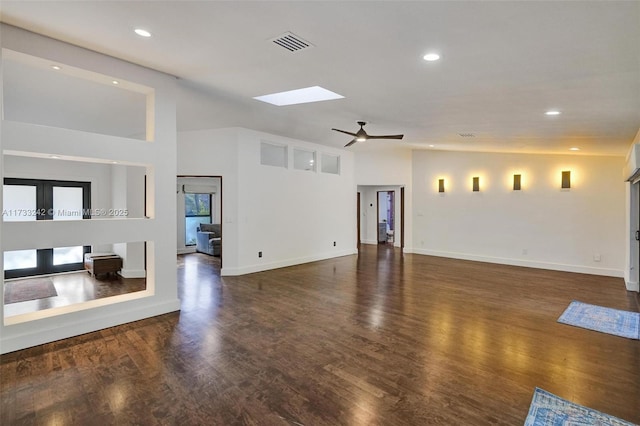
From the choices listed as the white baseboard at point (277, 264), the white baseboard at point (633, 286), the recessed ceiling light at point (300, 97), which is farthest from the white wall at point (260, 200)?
the white baseboard at point (633, 286)

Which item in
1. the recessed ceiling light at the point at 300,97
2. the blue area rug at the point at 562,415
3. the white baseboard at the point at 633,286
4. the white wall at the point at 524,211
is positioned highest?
the recessed ceiling light at the point at 300,97

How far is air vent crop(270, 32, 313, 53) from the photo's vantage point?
2.81 meters

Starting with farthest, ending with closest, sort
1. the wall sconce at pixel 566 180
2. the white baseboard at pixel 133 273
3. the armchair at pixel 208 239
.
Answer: the armchair at pixel 208 239
the wall sconce at pixel 566 180
the white baseboard at pixel 133 273

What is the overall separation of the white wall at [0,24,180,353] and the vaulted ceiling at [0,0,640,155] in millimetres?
222

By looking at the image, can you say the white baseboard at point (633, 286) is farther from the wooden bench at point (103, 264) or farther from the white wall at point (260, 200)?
the wooden bench at point (103, 264)

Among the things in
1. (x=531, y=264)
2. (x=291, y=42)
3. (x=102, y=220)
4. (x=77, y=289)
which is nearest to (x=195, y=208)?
(x=77, y=289)

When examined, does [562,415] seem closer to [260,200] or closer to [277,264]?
[277,264]

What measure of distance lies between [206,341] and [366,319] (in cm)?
199

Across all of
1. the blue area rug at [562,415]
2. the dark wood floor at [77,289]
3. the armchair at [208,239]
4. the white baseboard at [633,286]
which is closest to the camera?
the blue area rug at [562,415]

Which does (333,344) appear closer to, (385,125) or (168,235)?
(168,235)

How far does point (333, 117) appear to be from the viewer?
18.6 feet

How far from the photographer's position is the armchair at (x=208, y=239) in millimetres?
9555

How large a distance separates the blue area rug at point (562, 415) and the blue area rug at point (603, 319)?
6.70ft

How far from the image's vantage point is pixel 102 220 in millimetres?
3848
